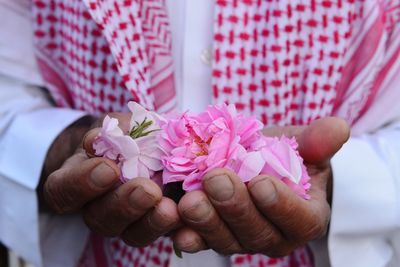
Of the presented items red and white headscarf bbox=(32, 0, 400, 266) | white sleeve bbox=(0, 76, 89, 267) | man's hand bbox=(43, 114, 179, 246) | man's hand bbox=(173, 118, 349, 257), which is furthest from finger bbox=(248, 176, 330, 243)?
white sleeve bbox=(0, 76, 89, 267)

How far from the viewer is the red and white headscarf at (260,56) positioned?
1.02m

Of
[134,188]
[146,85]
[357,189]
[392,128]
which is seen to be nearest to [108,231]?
[134,188]

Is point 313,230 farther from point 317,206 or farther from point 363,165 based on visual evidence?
point 363,165

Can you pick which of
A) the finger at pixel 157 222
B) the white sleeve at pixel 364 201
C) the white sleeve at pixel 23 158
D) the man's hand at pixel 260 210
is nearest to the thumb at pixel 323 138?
the man's hand at pixel 260 210

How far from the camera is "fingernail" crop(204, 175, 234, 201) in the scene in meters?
0.74

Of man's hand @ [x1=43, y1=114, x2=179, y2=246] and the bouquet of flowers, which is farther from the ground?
the bouquet of flowers

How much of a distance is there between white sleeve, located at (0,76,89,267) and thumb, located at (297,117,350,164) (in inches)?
16.3

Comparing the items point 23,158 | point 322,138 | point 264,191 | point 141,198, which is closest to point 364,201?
point 322,138

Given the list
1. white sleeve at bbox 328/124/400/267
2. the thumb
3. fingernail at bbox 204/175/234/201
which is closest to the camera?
fingernail at bbox 204/175/234/201

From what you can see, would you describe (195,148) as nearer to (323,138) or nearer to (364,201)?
(323,138)

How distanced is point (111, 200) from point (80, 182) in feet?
0.15

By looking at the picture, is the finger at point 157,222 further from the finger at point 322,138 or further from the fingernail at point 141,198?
the finger at point 322,138

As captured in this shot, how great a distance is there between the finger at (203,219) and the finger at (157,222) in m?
0.02

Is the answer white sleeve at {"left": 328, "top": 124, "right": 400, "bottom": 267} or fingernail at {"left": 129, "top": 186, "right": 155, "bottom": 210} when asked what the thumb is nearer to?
white sleeve at {"left": 328, "top": 124, "right": 400, "bottom": 267}
